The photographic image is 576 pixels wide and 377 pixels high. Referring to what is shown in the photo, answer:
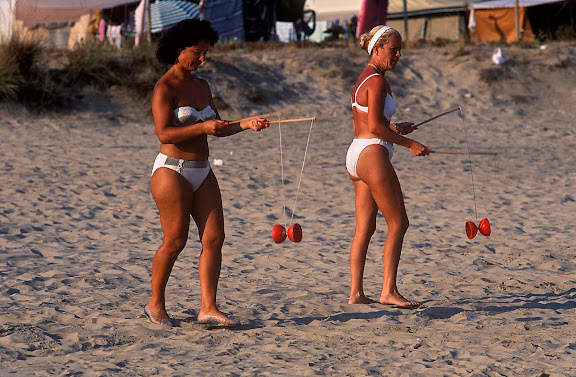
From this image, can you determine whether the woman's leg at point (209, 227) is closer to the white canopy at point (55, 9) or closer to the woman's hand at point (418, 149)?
the woman's hand at point (418, 149)

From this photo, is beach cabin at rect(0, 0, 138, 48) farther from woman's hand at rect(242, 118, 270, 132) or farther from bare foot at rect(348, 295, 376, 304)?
woman's hand at rect(242, 118, 270, 132)

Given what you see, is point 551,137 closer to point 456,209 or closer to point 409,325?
point 456,209

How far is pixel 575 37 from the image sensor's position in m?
19.3

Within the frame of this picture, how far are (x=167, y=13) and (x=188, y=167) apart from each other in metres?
15.0

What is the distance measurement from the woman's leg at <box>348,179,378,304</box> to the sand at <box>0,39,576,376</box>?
109 mm

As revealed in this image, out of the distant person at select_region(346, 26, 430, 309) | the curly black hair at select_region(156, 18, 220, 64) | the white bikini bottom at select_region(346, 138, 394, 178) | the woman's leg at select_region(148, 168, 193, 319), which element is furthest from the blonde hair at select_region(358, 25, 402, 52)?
the woman's leg at select_region(148, 168, 193, 319)

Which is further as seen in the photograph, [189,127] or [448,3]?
[448,3]

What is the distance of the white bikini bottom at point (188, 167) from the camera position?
450 centimetres

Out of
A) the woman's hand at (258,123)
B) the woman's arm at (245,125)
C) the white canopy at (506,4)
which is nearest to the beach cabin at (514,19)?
the white canopy at (506,4)

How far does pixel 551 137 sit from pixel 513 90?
249cm

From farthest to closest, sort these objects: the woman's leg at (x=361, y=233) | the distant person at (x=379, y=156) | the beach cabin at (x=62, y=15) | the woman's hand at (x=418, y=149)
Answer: the beach cabin at (x=62, y=15) → the woman's leg at (x=361, y=233) → the distant person at (x=379, y=156) → the woman's hand at (x=418, y=149)

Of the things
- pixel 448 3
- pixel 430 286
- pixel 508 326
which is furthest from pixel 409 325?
pixel 448 3

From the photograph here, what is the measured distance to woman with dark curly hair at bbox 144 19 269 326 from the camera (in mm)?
4473

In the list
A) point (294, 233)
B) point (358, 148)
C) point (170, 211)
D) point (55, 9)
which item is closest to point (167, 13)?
point (55, 9)
